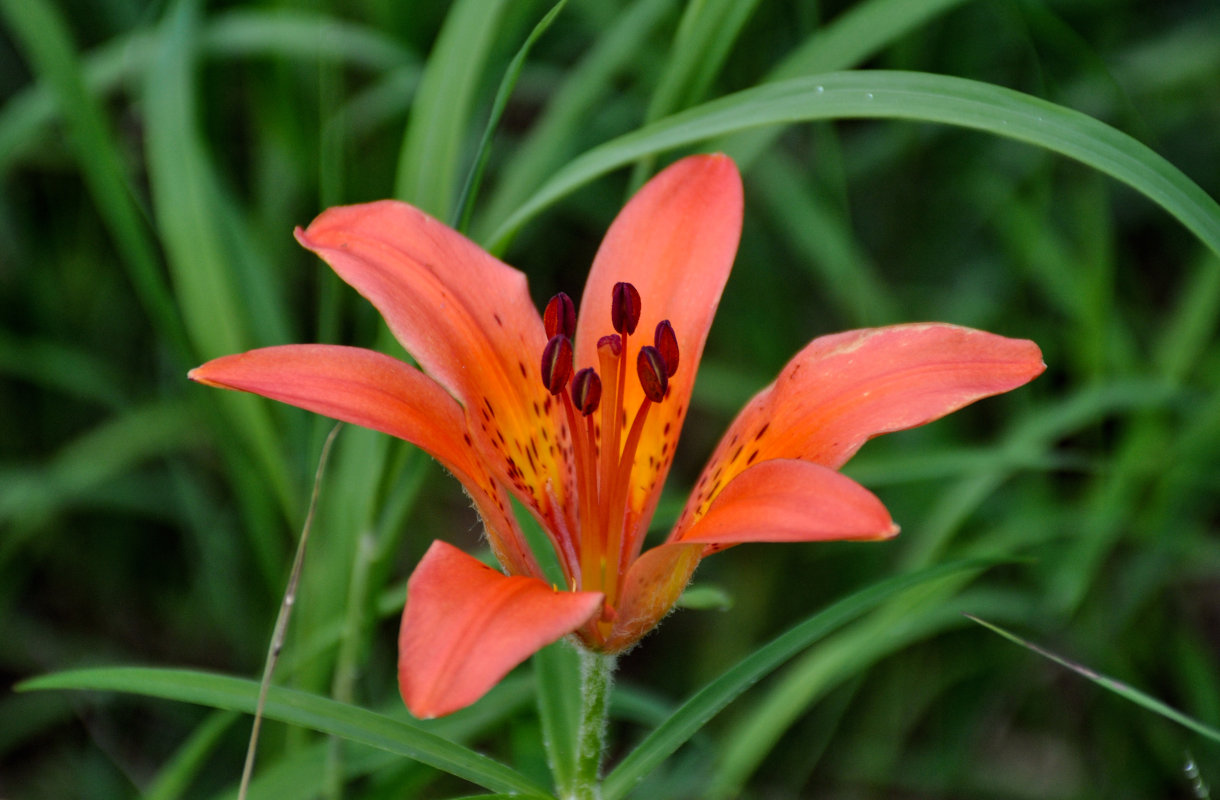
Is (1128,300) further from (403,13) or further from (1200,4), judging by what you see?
(403,13)

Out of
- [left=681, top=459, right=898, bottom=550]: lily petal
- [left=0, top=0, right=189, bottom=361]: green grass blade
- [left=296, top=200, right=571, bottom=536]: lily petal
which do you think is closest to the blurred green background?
[left=0, top=0, right=189, bottom=361]: green grass blade

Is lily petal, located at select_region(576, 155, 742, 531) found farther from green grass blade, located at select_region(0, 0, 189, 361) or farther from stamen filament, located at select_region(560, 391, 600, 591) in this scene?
green grass blade, located at select_region(0, 0, 189, 361)

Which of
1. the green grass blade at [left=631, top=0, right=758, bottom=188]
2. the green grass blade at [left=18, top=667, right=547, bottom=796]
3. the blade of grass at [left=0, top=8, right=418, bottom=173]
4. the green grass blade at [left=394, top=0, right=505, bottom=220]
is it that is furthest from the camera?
the blade of grass at [left=0, top=8, right=418, bottom=173]

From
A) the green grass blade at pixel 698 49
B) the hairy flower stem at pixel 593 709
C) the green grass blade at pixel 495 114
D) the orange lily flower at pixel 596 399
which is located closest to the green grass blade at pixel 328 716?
the hairy flower stem at pixel 593 709

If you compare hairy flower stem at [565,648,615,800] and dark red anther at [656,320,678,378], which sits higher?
dark red anther at [656,320,678,378]

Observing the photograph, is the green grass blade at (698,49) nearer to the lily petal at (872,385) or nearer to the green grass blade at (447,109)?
the green grass blade at (447,109)

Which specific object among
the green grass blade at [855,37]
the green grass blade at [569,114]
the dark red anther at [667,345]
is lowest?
the dark red anther at [667,345]
